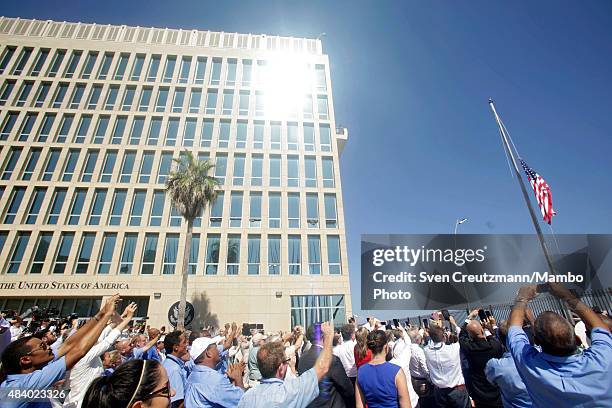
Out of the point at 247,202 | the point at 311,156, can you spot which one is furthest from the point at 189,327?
the point at 311,156

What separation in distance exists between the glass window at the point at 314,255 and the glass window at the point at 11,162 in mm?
26202

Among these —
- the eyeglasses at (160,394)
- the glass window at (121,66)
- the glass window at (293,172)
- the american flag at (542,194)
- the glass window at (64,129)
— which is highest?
the glass window at (121,66)

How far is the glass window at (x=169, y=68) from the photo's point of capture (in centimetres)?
3194

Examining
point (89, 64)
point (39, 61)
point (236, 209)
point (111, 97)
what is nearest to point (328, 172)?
point (236, 209)

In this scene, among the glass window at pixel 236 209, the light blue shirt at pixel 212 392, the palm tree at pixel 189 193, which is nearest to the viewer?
the light blue shirt at pixel 212 392

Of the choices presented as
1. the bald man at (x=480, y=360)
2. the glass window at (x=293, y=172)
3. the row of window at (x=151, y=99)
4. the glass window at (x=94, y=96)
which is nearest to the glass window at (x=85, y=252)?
the row of window at (x=151, y=99)

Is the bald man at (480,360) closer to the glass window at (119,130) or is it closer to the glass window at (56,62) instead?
the glass window at (119,130)

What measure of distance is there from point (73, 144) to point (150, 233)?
449 inches

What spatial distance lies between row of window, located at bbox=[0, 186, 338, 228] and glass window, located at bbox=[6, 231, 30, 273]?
1.17 m

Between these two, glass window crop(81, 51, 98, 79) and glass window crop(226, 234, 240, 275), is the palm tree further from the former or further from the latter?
glass window crop(81, 51, 98, 79)

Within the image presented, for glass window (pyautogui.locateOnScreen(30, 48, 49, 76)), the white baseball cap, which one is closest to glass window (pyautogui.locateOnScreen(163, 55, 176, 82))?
glass window (pyautogui.locateOnScreen(30, 48, 49, 76))

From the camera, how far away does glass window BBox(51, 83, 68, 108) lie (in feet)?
96.1

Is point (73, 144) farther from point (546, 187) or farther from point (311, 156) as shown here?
point (546, 187)

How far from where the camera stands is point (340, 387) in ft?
11.5
